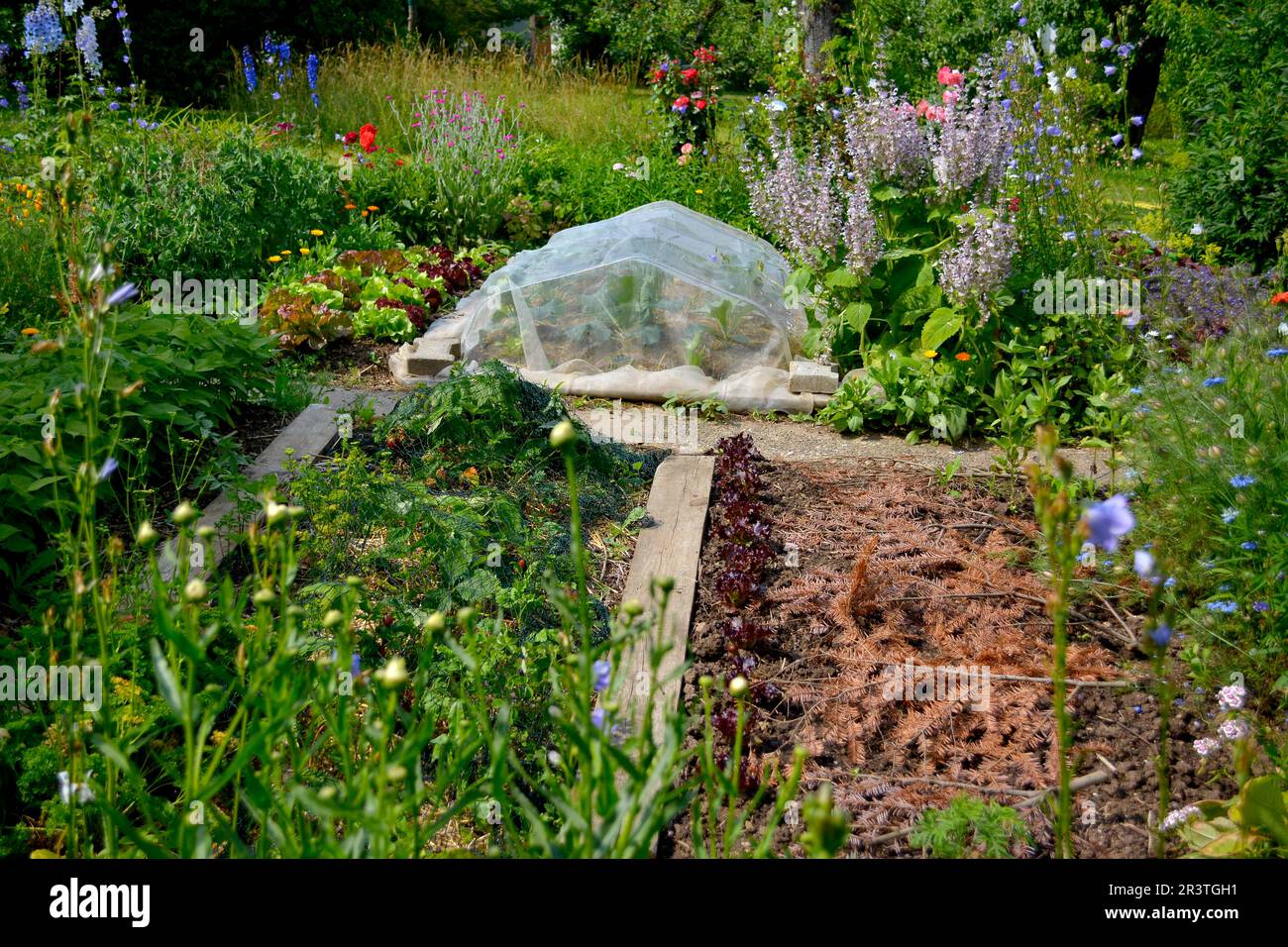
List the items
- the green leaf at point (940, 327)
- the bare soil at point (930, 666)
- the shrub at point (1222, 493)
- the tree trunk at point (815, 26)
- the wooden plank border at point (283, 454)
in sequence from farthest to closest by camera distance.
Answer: the tree trunk at point (815, 26)
the green leaf at point (940, 327)
the wooden plank border at point (283, 454)
the shrub at point (1222, 493)
the bare soil at point (930, 666)

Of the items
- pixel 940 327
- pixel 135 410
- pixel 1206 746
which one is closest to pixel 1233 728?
pixel 1206 746

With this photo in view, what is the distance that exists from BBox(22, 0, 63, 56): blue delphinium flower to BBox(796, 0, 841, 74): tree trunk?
5.20 metres

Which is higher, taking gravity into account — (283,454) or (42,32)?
(42,32)

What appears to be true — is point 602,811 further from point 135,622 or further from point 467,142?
point 467,142

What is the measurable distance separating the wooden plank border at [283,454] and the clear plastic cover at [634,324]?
735 mm

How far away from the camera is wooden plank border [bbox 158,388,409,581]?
3369 millimetres

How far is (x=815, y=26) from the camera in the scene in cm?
847

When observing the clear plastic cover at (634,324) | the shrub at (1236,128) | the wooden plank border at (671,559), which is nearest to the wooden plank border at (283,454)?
the clear plastic cover at (634,324)

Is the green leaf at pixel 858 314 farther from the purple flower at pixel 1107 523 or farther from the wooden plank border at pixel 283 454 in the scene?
the purple flower at pixel 1107 523

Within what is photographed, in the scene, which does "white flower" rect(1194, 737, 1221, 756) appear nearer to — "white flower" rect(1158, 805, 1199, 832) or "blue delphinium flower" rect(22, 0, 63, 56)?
"white flower" rect(1158, 805, 1199, 832)

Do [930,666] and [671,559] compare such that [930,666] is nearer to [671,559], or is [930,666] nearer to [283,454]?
[671,559]

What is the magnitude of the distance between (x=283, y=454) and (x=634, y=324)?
2049 mm

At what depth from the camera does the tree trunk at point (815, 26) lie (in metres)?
8.32

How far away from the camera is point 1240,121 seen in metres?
6.53
